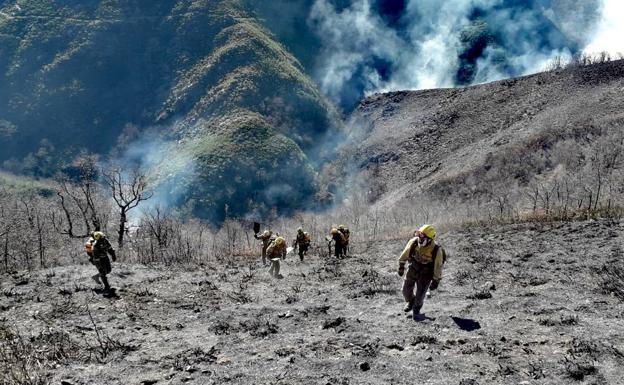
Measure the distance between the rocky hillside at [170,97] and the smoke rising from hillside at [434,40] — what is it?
9.32 m

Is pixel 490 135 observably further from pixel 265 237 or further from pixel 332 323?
pixel 332 323

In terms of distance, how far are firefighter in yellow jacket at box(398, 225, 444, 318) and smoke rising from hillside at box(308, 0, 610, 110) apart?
68790 millimetres

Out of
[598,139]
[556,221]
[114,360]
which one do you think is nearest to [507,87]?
[598,139]

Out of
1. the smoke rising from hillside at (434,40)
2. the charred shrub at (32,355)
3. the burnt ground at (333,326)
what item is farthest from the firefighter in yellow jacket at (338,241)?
the smoke rising from hillside at (434,40)

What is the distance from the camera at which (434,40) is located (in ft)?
285

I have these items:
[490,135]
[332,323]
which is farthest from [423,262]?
[490,135]

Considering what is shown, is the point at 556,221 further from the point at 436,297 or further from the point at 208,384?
the point at 208,384

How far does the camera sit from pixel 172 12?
8569 centimetres

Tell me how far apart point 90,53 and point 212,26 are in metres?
19.4

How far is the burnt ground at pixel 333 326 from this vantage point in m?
7.36

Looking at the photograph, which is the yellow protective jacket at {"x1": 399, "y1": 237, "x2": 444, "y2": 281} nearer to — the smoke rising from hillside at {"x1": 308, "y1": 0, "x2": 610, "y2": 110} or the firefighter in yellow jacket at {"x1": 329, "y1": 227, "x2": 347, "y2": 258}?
the firefighter in yellow jacket at {"x1": 329, "y1": 227, "x2": 347, "y2": 258}

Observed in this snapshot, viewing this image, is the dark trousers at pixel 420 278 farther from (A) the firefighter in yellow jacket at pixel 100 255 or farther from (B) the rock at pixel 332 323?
(A) the firefighter in yellow jacket at pixel 100 255

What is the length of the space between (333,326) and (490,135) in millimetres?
44917

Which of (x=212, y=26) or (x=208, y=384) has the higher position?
(x=212, y=26)
